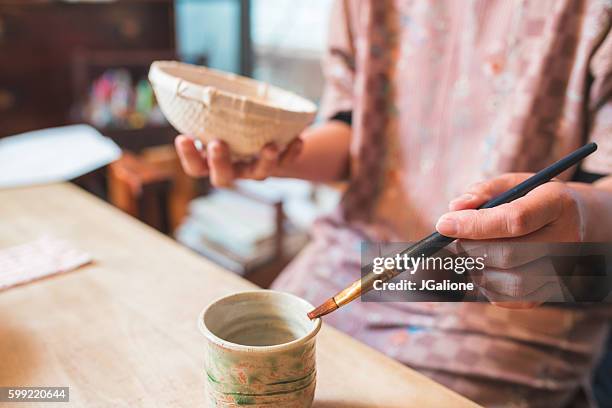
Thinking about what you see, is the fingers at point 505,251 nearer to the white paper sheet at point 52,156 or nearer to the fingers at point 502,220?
the fingers at point 502,220

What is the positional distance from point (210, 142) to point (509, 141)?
0.47 meters

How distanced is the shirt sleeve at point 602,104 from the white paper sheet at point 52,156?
3.32 feet

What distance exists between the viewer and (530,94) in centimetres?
86

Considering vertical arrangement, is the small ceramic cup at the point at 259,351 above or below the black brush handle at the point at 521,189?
below

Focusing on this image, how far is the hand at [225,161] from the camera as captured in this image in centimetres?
80

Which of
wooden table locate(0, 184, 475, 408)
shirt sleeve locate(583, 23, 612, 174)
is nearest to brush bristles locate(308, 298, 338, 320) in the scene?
wooden table locate(0, 184, 475, 408)

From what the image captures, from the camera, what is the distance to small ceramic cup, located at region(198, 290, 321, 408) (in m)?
0.44

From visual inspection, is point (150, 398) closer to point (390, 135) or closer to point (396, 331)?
point (396, 331)

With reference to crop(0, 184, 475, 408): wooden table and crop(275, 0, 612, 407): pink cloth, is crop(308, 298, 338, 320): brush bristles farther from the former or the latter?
crop(275, 0, 612, 407): pink cloth

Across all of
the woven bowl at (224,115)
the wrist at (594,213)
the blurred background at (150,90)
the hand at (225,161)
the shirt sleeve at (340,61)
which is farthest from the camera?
the blurred background at (150,90)

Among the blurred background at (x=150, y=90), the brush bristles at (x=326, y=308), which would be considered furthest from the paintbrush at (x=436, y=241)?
the blurred background at (x=150, y=90)

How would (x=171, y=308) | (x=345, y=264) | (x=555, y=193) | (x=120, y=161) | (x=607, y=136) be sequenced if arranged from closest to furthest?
(x=555, y=193)
(x=171, y=308)
(x=607, y=136)
(x=345, y=264)
(x=120, y=161)

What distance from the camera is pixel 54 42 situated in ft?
7.20

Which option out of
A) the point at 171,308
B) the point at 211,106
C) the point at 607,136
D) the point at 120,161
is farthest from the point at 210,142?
the point at 120,161
